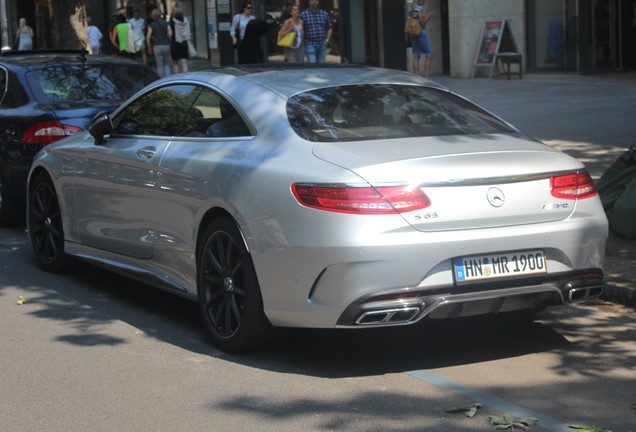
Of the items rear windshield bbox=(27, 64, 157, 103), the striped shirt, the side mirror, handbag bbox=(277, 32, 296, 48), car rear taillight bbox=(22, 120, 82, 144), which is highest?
the striped shirt

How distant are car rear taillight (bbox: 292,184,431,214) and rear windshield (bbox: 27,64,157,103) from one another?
5781mm

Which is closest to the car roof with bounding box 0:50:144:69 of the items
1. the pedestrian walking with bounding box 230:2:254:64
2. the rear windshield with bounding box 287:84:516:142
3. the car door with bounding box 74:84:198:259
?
the car door with bounding box 74:84:198:259

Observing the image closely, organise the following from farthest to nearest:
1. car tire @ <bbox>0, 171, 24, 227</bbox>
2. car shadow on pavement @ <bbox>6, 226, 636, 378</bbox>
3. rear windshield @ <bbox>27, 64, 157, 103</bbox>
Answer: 1. car tire @ <bbox>0, 171, 24, 227</bbox>
2. rear windshield @ <bbox>27, 64, 157, 103</bbox>
3. car shadow on pavement @ <bbox>6, 226, 636, 378</bbox>

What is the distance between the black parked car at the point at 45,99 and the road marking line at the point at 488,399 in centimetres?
542

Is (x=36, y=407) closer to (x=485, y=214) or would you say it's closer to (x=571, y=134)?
(x=485, y=214)

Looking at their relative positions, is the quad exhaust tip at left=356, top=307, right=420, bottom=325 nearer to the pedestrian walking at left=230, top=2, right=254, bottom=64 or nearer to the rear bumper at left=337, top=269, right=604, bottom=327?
the rear bumper at left=337, top=269, right=604, bottom=327

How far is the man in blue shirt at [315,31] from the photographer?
74.0 feet

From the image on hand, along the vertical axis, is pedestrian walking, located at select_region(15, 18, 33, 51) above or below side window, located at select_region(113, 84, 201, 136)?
above

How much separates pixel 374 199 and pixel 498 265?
74 cm

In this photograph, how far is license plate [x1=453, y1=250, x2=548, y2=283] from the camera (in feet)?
19.4

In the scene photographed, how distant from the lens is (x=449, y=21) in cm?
2788

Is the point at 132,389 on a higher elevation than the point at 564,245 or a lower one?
lower

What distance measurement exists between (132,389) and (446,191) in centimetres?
187

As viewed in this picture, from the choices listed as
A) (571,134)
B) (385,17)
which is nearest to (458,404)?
(571,134)
